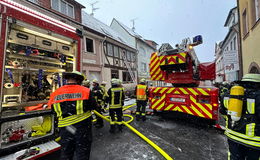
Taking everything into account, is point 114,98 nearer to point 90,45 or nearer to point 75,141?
point 75,141

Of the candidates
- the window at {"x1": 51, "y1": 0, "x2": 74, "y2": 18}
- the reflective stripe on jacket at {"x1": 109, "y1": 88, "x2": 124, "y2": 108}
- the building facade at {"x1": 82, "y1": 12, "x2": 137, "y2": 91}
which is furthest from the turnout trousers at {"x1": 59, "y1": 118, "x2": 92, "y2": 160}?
the window at {"x1": 51, "y1": 0, "x2": 74, "y2": 18}

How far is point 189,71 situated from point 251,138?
266cm

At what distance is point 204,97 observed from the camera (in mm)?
3531

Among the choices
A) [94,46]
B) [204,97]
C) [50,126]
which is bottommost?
[50,126]

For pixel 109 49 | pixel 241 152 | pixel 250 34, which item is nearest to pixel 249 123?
pixel 241 152

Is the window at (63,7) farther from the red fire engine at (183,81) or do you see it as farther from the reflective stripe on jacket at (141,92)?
the reflective stripe on jacket at (141,92)

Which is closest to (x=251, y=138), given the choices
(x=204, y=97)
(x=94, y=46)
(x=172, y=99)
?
(x=204, y=97)

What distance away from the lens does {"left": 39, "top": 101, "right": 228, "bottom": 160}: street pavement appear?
7.63 ft

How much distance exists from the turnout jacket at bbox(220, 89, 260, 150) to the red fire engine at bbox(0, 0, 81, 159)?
2780mm

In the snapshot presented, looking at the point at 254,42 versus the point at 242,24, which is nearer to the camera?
the point at 254,42

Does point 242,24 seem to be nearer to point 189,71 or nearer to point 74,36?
point 189,71

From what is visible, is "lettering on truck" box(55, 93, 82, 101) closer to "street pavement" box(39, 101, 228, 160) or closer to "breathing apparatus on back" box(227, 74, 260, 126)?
"street pavement" box(39, 101, 228, 160)

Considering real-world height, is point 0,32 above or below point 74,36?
below

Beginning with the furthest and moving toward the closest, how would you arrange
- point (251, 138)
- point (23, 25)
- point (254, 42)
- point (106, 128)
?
point (254, 42)
point (106, 128)
point (23, 25)
point (251, 138)
